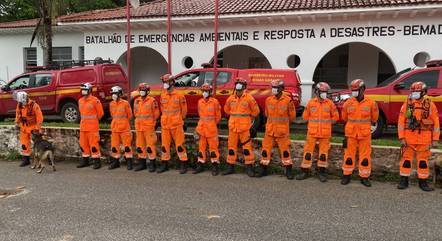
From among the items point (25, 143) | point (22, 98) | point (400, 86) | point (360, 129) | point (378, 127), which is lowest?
point (25, 143)

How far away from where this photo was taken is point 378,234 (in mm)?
5270

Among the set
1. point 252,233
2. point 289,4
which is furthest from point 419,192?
point 289,4

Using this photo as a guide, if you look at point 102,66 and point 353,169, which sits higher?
point 102,66

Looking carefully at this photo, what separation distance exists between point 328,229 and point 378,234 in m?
0.57

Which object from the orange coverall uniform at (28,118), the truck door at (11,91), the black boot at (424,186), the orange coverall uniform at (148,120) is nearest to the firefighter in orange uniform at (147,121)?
the orange coverall uniform at (148,120)

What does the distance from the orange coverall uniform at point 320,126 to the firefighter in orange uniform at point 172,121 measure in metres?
2.39

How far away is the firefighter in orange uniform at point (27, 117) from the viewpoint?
963 centimetres

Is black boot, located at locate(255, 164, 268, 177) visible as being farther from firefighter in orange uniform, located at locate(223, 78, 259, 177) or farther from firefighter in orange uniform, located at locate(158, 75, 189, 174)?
firefighter in orange uniform, located at locate(158, 75, 189, 174)

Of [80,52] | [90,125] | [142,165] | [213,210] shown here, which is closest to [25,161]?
[90,125]

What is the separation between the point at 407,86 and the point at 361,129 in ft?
9.48

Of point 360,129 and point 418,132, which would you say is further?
point 360,129

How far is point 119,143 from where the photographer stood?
9328mm

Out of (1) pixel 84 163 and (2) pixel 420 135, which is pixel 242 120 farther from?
(1) pixel 84 163

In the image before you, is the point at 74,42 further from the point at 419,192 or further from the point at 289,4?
the point at 419,192
